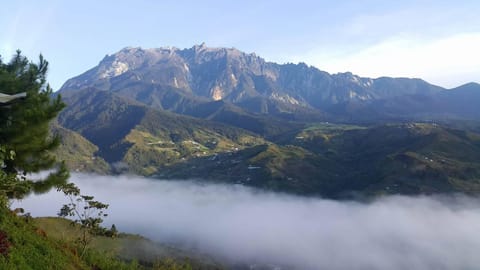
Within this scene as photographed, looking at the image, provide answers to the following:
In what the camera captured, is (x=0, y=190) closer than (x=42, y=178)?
Yes

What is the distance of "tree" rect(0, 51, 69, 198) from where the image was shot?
132 ft

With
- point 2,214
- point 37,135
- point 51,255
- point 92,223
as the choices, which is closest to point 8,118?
point 37,135

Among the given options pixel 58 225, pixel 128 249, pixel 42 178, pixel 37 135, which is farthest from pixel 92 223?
pixel 128 249

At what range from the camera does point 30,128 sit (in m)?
40.6

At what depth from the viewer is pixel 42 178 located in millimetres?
44625

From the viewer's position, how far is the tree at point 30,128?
132 feet

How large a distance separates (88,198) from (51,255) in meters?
19.0

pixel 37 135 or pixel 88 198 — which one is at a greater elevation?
pixel 37 135

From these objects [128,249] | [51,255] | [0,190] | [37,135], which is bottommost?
[128,249]

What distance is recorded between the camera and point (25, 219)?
42469 millimetres

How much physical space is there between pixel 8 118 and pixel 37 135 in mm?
3023

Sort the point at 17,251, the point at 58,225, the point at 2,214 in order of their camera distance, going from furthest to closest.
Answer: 1. the point at 58,225
2. the point at 2,214
3. the point at 17,251

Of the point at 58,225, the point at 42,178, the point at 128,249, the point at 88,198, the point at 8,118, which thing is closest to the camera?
the point at 8,118

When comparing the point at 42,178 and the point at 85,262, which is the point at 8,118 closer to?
the point at 42,178
